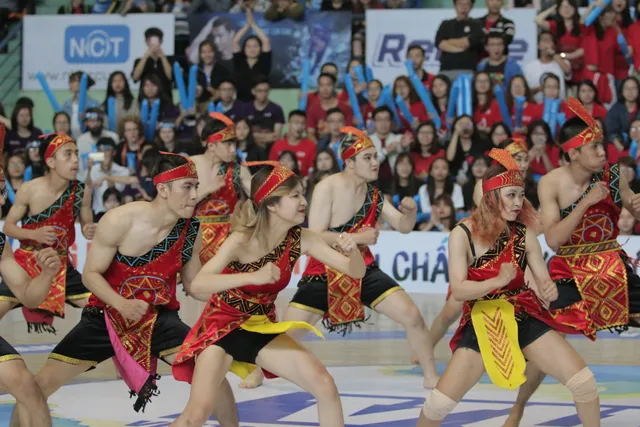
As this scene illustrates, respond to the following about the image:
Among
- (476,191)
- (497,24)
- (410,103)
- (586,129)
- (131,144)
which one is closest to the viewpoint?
(586,129)

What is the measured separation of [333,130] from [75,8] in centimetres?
547

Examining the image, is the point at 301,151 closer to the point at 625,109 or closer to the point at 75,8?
the point at 625,109

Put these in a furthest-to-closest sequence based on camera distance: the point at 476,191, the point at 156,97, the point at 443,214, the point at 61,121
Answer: the point at 156,97
the point at 61,121
the point at 443,214
the point at 476,191

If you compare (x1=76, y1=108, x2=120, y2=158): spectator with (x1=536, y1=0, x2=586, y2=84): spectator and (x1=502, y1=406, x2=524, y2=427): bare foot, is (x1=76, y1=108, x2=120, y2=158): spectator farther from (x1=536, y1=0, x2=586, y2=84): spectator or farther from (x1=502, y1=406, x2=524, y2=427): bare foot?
(x1=502, y1=406, x2=524, y2=427): bare foot

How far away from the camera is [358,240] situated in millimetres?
6996

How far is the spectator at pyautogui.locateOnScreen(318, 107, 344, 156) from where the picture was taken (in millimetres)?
14125

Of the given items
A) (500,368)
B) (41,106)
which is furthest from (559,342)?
(41,106)

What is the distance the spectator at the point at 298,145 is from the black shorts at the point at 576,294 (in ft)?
23.6

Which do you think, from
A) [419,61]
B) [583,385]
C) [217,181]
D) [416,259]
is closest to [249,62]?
[419,61]

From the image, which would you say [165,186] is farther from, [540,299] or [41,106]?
[41,106]

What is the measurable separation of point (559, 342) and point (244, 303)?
63.8 inches

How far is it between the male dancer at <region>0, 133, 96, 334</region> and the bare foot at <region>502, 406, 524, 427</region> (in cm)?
339

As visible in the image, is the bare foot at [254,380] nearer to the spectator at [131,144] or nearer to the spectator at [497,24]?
the spectator at [131,144]

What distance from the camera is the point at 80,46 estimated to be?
17.2 meters
